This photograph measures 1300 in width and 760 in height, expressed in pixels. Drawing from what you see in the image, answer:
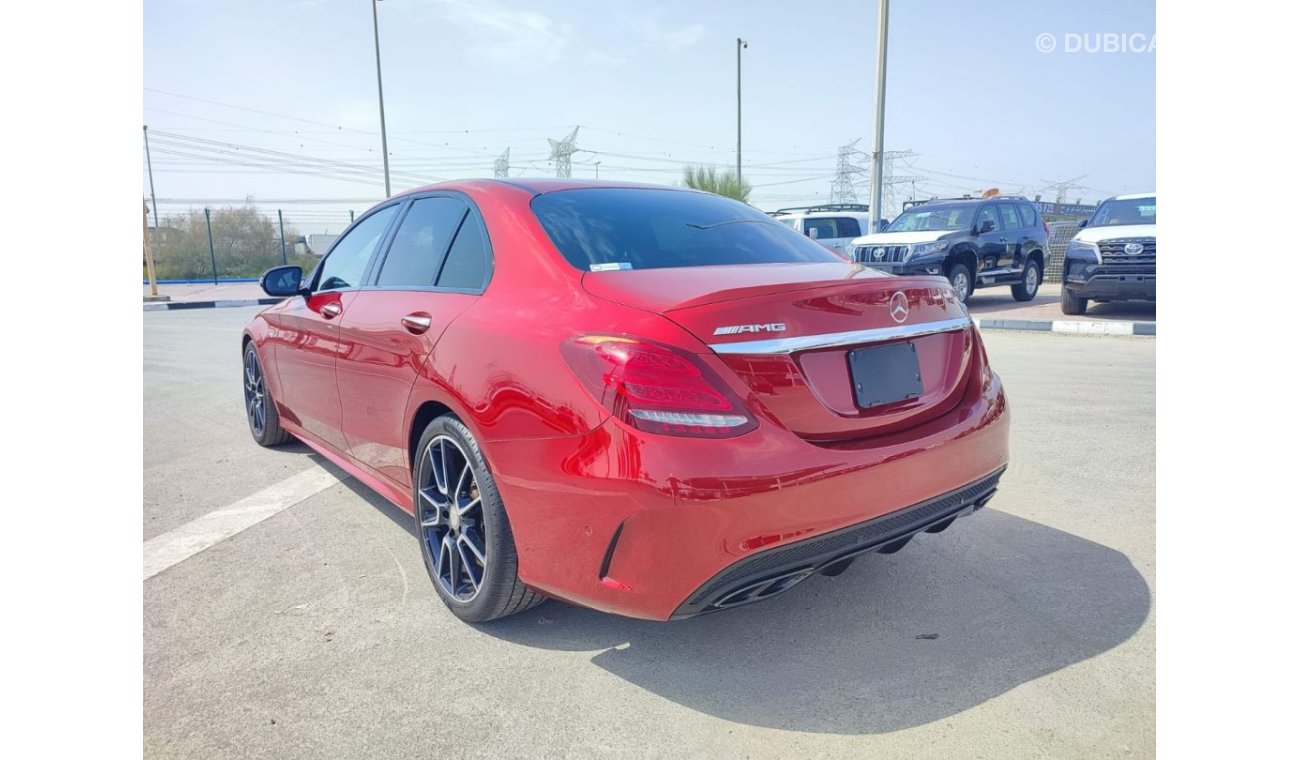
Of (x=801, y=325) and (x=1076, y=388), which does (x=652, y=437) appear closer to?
(x=801, y=325)

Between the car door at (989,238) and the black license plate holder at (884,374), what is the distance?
39.8 feet

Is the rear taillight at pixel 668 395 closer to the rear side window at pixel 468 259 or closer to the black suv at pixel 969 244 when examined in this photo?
the rear side window at pixel 468 259

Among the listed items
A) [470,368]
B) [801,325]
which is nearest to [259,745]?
[470,368]

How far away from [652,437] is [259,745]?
1.31 m

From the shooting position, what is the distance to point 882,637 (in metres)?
2.58

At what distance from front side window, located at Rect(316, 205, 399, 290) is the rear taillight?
204 centimetres

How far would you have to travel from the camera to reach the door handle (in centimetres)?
287

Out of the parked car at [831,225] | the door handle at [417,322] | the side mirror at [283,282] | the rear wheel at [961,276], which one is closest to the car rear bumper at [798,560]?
the door handle at [417,322]

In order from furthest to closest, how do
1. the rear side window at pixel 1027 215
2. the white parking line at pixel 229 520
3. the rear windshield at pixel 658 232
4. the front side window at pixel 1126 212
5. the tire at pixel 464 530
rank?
the rear side window at pixel 1027 215 < the front side window at pixel 1126 212 < the white parking line at pixel 229 520 < the rear windshield at pixel 658 232 < the tire at pixel 464 530

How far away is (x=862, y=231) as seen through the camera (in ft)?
65.9

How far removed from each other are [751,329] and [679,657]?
107 cm

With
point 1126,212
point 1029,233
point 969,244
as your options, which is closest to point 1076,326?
point 1126,212

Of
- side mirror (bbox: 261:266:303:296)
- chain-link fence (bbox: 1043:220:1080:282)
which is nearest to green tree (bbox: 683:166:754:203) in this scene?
chain-link fence (bbox: 1043:220:1080:282)

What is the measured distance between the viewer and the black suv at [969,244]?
42.7ft
